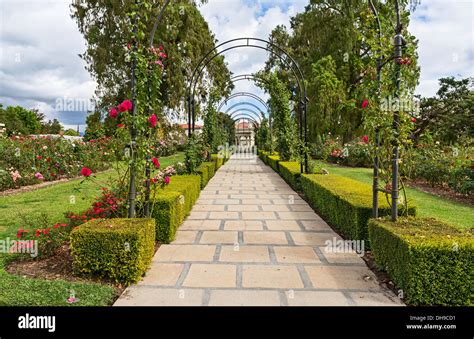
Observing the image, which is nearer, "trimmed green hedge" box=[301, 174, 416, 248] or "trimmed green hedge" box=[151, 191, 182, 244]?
"trimmed green hedge" box=[301, 174, 416, 248]

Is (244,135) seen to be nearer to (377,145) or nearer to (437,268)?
(377,145)

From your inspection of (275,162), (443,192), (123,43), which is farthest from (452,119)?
(123,43)

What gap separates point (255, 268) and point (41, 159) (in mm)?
7811

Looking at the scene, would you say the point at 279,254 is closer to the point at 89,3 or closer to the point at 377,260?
the point at 377,260

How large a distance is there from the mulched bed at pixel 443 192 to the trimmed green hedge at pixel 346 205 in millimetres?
2868

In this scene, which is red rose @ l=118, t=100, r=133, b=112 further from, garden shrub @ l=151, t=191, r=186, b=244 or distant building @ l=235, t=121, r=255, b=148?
distant building @ l=235, t=121, r=255, b=148

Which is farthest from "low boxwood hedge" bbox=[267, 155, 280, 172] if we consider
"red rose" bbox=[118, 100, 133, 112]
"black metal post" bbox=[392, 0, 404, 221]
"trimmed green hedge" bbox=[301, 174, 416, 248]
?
"red rose" bbox=[118, 100, 133, 112]

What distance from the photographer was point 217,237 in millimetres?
4234

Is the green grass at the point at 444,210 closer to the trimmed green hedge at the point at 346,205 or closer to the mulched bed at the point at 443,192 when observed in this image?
the mulched bed at the point at 443,192

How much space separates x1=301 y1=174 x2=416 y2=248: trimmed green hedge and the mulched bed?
113 inches

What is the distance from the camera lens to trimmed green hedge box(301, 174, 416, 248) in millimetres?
3670

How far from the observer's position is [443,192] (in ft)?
25.2

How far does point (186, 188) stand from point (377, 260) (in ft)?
9.72
